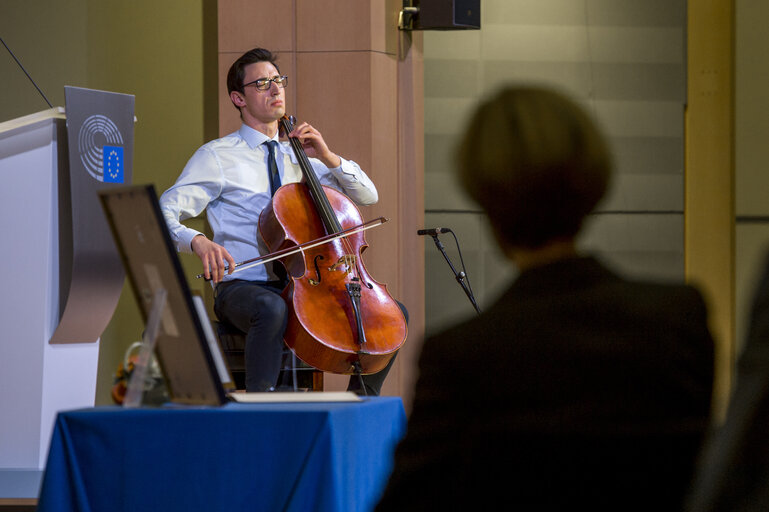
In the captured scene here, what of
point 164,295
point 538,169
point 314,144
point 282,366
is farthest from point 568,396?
point 314,144

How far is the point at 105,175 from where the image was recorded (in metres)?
2.78

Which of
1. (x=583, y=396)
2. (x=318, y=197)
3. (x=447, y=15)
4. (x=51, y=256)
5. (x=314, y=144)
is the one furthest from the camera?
(x=447, y=15)

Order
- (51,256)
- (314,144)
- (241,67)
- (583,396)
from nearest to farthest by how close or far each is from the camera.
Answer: (583,396), (51,256), (314,144), (241,67)

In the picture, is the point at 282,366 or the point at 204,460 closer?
the point at 204,460

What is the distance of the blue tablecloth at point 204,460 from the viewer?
52.4 inches

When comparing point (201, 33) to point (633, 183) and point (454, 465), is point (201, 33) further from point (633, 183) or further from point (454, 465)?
point (454, 465)

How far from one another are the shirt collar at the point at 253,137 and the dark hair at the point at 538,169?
2475 millimetres

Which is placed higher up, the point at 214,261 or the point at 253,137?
the point at 253,137

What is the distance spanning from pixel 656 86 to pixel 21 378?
3.75 metres

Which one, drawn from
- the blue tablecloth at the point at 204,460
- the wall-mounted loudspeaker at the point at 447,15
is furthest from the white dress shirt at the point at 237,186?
the blue tablecloth at the point at 204,460

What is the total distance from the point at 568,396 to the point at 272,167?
2.54m

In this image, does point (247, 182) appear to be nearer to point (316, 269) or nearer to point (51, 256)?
point (316, 269)

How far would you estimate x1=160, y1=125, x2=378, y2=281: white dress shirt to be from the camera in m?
3.25

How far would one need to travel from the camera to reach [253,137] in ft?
11.3
